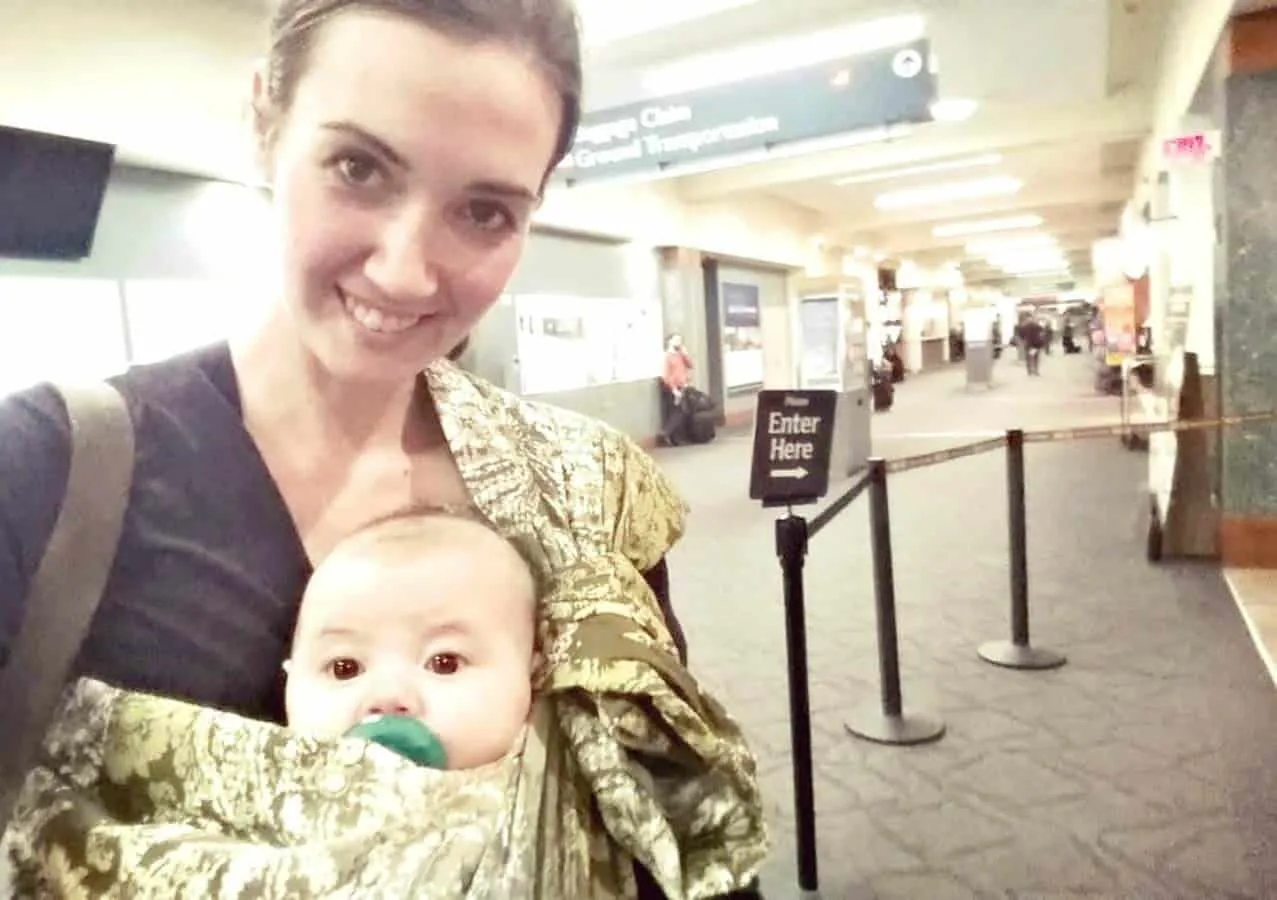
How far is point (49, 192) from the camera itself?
5953 mm

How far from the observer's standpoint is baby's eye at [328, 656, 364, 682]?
36.6 inches

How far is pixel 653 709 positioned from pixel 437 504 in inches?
12.3

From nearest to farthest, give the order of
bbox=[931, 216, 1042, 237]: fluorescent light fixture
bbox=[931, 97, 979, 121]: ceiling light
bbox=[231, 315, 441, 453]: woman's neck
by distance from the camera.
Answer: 1. bbox=[231, 315, 441, 453]: woman's neck
2. bbox=[931, 97, 979, 121]: ceiling light
3. bbox=[931, 216, 1042, 237]: fluorescent light fixture

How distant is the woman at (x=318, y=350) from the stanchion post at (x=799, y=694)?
1803 millimetres

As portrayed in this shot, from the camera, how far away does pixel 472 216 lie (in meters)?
0.92

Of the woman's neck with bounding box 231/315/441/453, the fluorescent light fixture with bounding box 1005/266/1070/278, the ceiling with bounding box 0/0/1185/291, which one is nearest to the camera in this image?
the woman's neck with bounding box 231/315/441/453

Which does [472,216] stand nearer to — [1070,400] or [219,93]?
[219,93]

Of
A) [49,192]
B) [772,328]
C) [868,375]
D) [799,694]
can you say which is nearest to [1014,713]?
[799,694]

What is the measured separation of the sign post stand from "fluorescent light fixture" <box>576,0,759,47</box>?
16.0 feet

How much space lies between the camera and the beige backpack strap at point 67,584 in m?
0.77

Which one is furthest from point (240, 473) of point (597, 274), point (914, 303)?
point (914, 303)

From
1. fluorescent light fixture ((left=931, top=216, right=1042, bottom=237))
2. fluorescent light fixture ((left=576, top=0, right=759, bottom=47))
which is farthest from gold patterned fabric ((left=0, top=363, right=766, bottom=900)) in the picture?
fluorescent light fixture ((left=931, top=216, right=1042, bottom=237))

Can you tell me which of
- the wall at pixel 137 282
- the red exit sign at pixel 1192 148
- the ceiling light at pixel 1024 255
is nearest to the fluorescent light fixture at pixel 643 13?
the wall at pixel 137 282

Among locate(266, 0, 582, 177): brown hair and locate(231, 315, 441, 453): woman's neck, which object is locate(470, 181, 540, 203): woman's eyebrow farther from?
locate(231, 315, 441, 453): woman's neck
